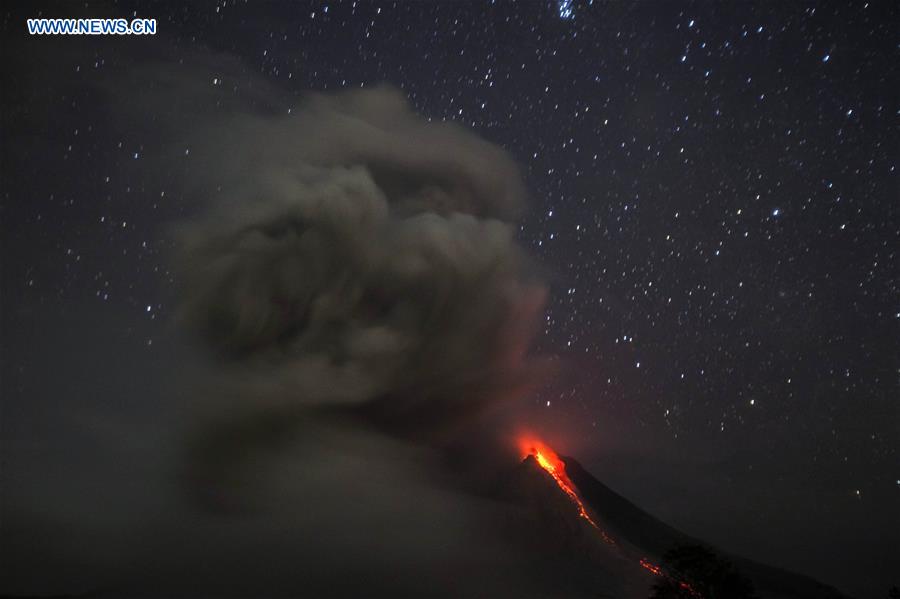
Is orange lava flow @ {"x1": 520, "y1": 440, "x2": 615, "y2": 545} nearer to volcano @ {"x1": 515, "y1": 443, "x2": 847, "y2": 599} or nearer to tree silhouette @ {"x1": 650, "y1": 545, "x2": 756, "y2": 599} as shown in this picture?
volcano @ {"x1": 515, "y1": 443, "x2": 847, "y2": 599}

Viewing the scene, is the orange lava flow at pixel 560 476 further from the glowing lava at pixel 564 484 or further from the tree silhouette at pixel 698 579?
the tree silhouette at pixel 698 579

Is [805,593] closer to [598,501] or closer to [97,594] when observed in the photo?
[598,501]

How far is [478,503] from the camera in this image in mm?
137750

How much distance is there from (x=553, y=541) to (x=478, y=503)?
80.2ft

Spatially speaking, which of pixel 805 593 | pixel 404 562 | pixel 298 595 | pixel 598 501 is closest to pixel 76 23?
pixel 298 595

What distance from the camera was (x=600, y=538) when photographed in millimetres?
114750

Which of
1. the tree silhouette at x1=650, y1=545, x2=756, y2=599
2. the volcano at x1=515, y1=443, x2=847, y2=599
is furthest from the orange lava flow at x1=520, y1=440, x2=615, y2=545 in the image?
the tree silhouette at x1=650, y1=545, x2=756, y2=599

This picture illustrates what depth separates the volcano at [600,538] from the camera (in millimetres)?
99875

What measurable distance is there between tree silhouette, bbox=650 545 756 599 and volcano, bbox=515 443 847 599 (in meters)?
32.6

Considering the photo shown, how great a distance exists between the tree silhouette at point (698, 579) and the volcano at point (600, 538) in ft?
107

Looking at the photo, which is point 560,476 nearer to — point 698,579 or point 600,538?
point 600,538

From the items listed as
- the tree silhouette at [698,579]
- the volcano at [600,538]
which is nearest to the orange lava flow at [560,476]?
the volcano at [600,538]

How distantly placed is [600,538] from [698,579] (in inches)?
3319

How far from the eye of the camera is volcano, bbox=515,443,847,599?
3932 inches
